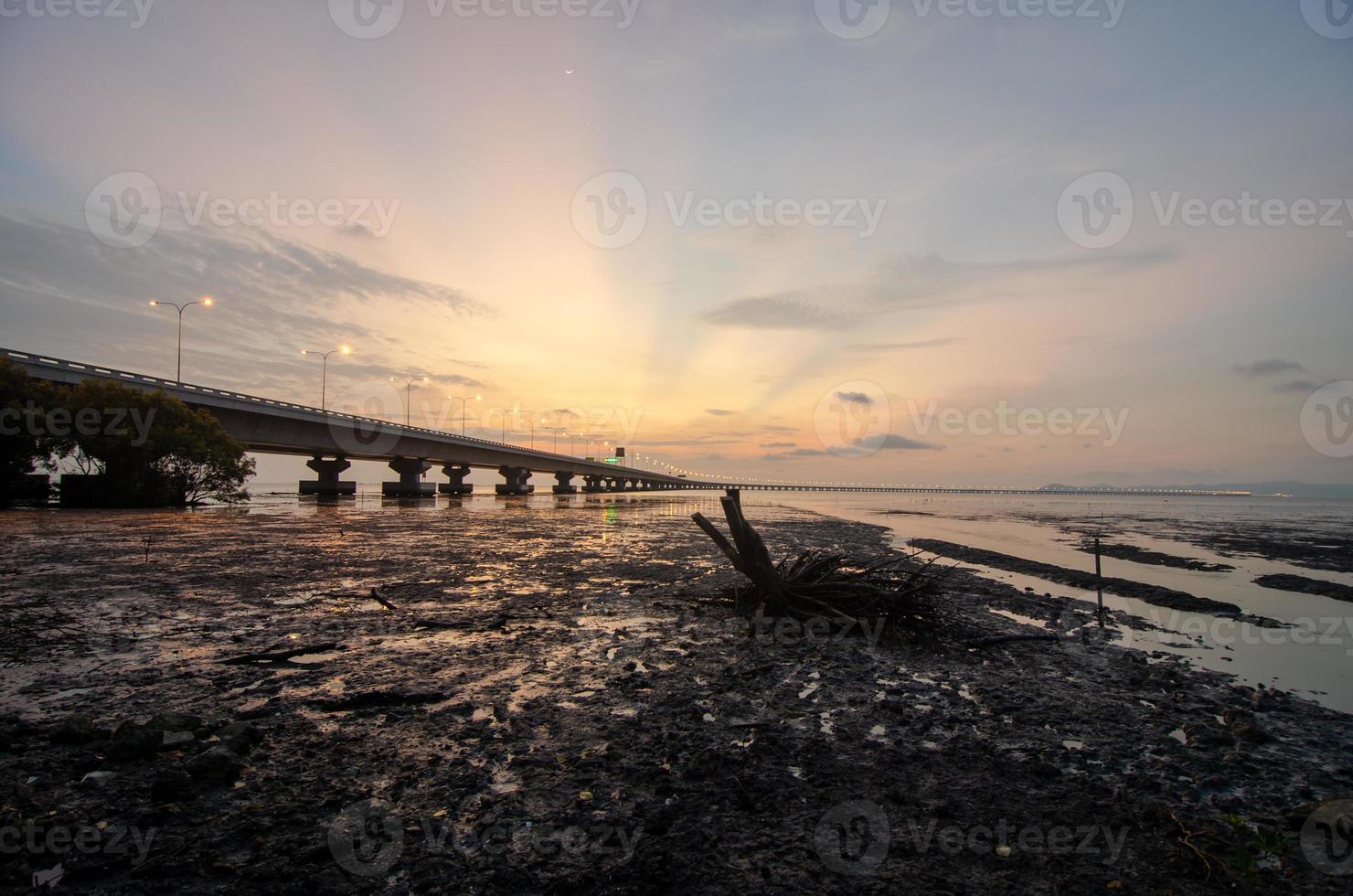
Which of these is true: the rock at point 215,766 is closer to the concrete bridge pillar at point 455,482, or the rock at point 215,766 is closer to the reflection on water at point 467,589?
the reflection on water at point 467,589

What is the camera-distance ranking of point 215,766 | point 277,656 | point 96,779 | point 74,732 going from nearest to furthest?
point 96,779 → point 215,766 → point 74,732 → point 277,656

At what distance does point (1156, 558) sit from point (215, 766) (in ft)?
81.5

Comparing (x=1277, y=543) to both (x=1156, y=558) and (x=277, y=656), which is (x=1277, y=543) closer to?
(x=1156, y=558)

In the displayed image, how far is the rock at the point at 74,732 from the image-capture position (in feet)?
13.1

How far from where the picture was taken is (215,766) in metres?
3.60

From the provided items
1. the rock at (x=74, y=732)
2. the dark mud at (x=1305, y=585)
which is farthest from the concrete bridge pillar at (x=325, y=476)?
the dark mud at (x=1305, y=585)

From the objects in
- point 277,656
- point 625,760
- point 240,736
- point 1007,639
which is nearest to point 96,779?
point 240,736

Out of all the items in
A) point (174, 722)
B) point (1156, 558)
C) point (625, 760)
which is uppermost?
point (174, 722)

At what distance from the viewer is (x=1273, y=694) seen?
20.2 feet

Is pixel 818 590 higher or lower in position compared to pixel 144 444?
lower

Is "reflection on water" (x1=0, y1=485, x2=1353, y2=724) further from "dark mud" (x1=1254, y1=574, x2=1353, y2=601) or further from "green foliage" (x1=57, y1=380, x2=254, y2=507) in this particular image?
"green foliage" (x1=57, y1=380, x2=254, y2=507)

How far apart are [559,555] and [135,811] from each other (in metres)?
12.7

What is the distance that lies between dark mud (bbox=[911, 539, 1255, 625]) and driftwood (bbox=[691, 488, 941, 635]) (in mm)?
2100

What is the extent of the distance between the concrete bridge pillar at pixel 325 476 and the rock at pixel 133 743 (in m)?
66.0
